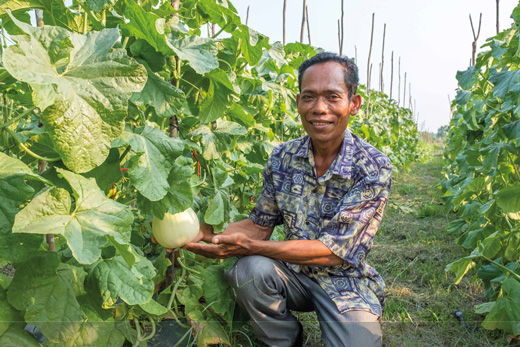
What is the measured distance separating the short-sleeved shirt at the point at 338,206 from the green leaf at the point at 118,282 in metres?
0.93

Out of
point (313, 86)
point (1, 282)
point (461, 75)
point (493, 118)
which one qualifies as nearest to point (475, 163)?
point (493, 118)

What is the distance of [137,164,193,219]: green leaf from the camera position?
1.69 m

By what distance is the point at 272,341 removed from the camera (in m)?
2.22

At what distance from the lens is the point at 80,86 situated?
1128 mm

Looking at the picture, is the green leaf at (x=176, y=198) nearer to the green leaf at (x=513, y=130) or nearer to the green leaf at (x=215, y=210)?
the green leaf at (x=215, y=210)

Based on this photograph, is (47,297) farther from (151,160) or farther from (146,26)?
(146,26)

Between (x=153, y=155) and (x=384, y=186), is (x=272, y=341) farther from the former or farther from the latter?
(x=153, y=155)

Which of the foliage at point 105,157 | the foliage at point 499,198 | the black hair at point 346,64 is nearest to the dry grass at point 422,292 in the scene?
the foliage at point 499,198

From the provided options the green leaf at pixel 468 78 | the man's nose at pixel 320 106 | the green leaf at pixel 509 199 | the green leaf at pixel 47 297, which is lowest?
the green leaf at pixel 47 297

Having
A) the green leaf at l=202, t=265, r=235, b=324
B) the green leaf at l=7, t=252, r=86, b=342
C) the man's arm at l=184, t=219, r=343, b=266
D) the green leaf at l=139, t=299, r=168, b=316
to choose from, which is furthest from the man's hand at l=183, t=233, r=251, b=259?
the green leaf at l=7, t=252, r=86, b=342

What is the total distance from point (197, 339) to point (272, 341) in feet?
1.23

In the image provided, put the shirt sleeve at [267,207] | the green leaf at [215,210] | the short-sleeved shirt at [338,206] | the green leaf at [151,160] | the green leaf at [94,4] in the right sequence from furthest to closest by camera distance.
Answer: the shirt sleeve at [267,207] → the short-sleeved shirt at [338,206] → the green leaf at [215,210] → the green leaf at [151,160] → the green leaf at [94,4]

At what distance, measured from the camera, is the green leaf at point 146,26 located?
1380 mm

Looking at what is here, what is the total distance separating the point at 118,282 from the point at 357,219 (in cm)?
115
